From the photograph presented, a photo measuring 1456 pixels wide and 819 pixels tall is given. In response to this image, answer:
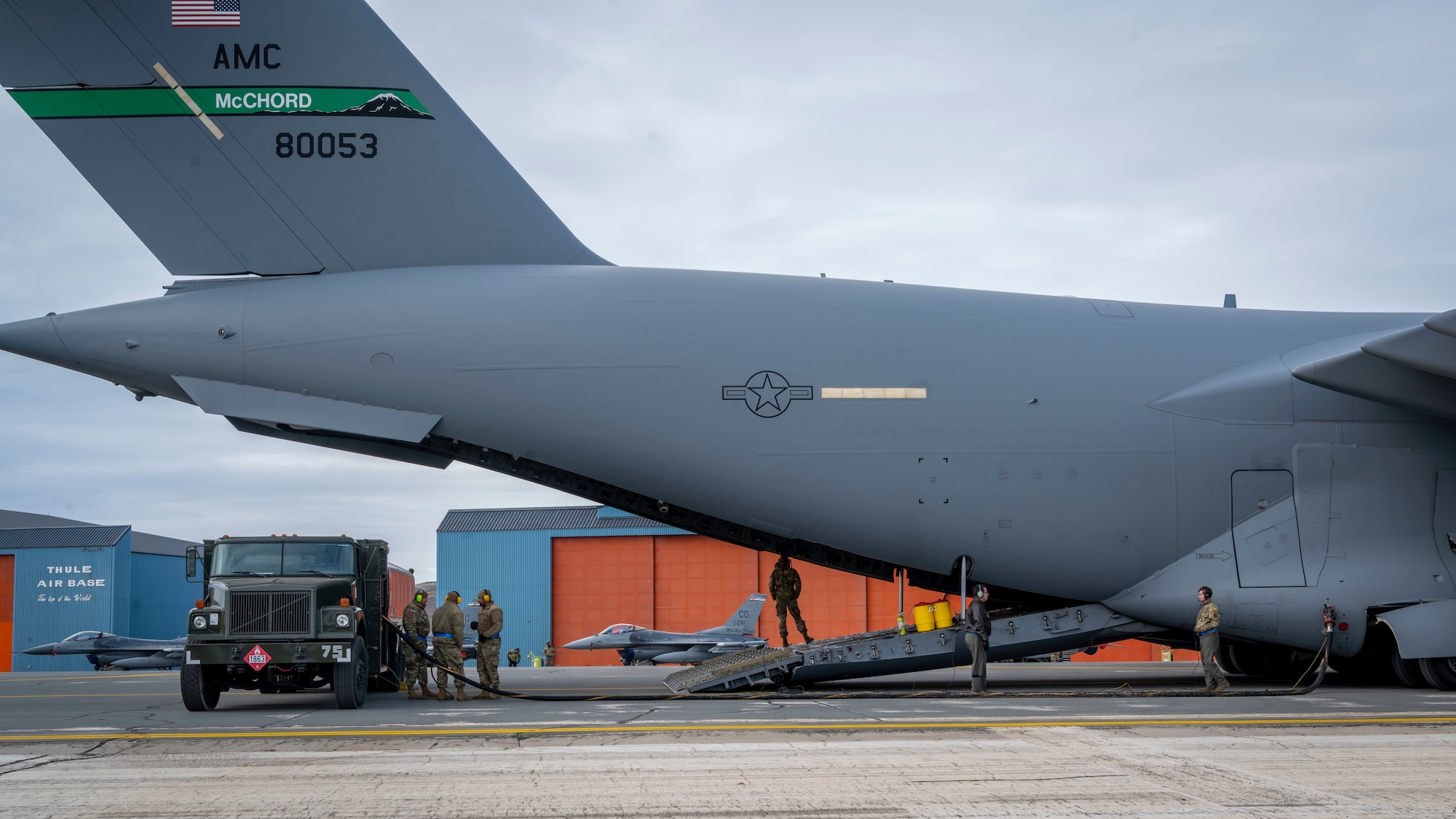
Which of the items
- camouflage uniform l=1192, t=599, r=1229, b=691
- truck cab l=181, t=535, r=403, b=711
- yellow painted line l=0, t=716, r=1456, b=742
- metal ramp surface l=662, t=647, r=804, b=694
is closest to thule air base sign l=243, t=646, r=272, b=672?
Result: truck cab l=181, t=535, r=403, b=711

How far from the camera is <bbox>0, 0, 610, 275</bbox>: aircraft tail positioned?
1204 cm

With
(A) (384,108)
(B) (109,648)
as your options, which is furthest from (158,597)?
(A) (384,108)

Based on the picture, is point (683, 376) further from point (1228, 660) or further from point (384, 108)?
point (1228, 660)

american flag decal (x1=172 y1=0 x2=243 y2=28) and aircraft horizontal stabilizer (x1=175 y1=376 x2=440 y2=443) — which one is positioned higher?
american flag decal (x1=172 y1=0 x2=243 y2=28)

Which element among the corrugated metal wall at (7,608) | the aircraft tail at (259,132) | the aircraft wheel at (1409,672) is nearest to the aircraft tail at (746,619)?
the aircraft wheel at (1409,672)

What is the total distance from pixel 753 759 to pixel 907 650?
238 inches

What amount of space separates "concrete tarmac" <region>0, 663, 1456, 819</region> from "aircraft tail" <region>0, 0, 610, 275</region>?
17.4 ft

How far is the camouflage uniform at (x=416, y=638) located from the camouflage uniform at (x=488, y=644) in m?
0.66

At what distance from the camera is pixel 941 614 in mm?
13195

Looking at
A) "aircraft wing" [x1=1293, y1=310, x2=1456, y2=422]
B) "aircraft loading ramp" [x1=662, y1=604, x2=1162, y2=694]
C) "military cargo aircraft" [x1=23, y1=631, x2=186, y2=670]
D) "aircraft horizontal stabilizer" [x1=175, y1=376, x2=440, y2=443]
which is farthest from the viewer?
"military cargo aircraft" [x1=23, y1=631, x2=186, y2=670]

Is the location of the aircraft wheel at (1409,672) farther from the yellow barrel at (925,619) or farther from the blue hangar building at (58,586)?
the blue hangar building at (58,586)

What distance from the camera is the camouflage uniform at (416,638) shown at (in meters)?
13.4

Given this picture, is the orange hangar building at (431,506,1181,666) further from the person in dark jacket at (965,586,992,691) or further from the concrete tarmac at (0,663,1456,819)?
the concrete tarmac at (0,663,1456,819)

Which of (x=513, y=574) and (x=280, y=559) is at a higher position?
(x=280, y=559)
